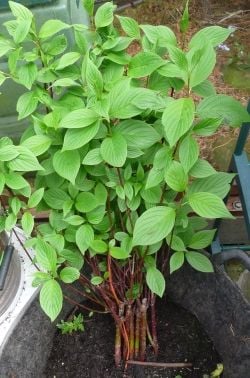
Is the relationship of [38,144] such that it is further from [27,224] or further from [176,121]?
[176,121]

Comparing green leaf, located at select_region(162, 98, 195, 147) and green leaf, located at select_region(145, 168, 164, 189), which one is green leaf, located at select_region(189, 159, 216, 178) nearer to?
green leaf, located at select_region(145, 168, 164, 189)

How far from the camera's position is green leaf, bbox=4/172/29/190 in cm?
100

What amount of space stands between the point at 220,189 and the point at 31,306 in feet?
2.17

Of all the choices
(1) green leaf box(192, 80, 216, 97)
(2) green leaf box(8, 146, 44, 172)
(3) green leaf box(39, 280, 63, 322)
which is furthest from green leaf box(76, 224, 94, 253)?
(1) green leaf box(192, 80, 216, 97)

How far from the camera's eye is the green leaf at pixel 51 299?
101 centimetres

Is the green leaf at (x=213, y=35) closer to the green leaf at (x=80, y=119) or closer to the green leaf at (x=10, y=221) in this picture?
the green leaf at (x=80, y=119)

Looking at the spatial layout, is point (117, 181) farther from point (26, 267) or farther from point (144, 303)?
point (26, 267)

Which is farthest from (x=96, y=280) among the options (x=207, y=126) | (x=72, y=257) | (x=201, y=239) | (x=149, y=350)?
(x=207, y=126)

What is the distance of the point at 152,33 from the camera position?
1.03 m

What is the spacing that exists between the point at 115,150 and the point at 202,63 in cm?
25

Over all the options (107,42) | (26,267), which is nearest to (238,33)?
(107,42)

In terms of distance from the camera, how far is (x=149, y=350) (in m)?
1.44

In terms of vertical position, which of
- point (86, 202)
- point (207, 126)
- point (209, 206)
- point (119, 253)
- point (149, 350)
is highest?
point (207, 126)

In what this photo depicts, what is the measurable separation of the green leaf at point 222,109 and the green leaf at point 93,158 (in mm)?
240
